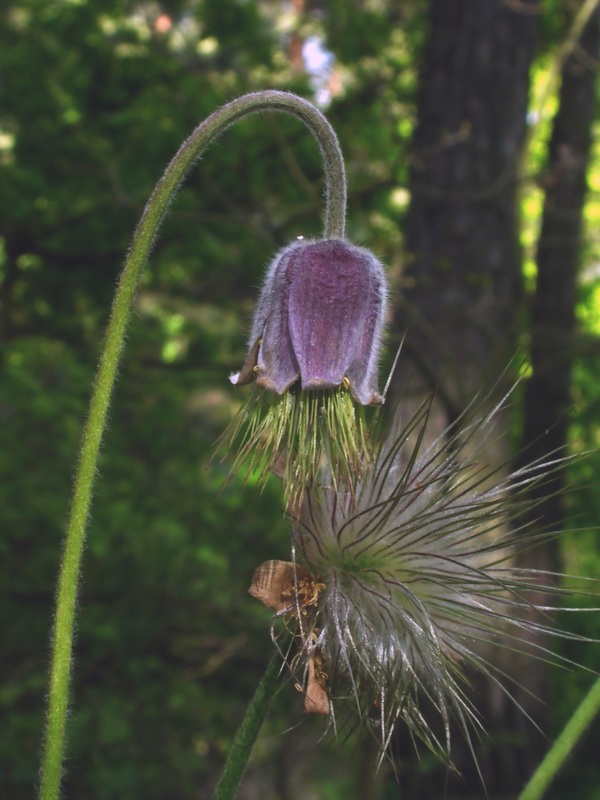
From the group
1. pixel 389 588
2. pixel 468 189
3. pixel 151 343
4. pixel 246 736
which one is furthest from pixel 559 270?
pixel 246 736

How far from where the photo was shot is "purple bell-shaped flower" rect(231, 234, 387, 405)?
1431 mm

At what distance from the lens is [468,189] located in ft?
15.8

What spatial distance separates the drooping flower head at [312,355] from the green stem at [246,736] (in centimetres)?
27

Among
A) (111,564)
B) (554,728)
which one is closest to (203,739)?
(111,564)

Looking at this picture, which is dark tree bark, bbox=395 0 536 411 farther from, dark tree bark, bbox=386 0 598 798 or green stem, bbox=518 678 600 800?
green stem, bbox=518 678 600 800

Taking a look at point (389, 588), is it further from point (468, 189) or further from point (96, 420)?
point (468, 189)

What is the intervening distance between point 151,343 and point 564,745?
4.18m

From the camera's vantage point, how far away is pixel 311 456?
1.47 meters

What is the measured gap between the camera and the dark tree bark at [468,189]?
4.59 meters

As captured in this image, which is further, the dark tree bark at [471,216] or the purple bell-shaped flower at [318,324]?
the dark tree bark at [471,216]

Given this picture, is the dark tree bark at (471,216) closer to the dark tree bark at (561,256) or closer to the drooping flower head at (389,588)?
the dark tree bark at (561,256)

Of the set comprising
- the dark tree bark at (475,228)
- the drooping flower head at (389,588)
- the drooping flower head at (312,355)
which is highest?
the dark tree bark at (475,228)

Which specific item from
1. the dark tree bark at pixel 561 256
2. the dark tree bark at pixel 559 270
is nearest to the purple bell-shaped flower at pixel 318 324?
the dark tree bark at pixel 559 270

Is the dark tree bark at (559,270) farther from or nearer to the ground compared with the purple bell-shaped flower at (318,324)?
farther from the ground
